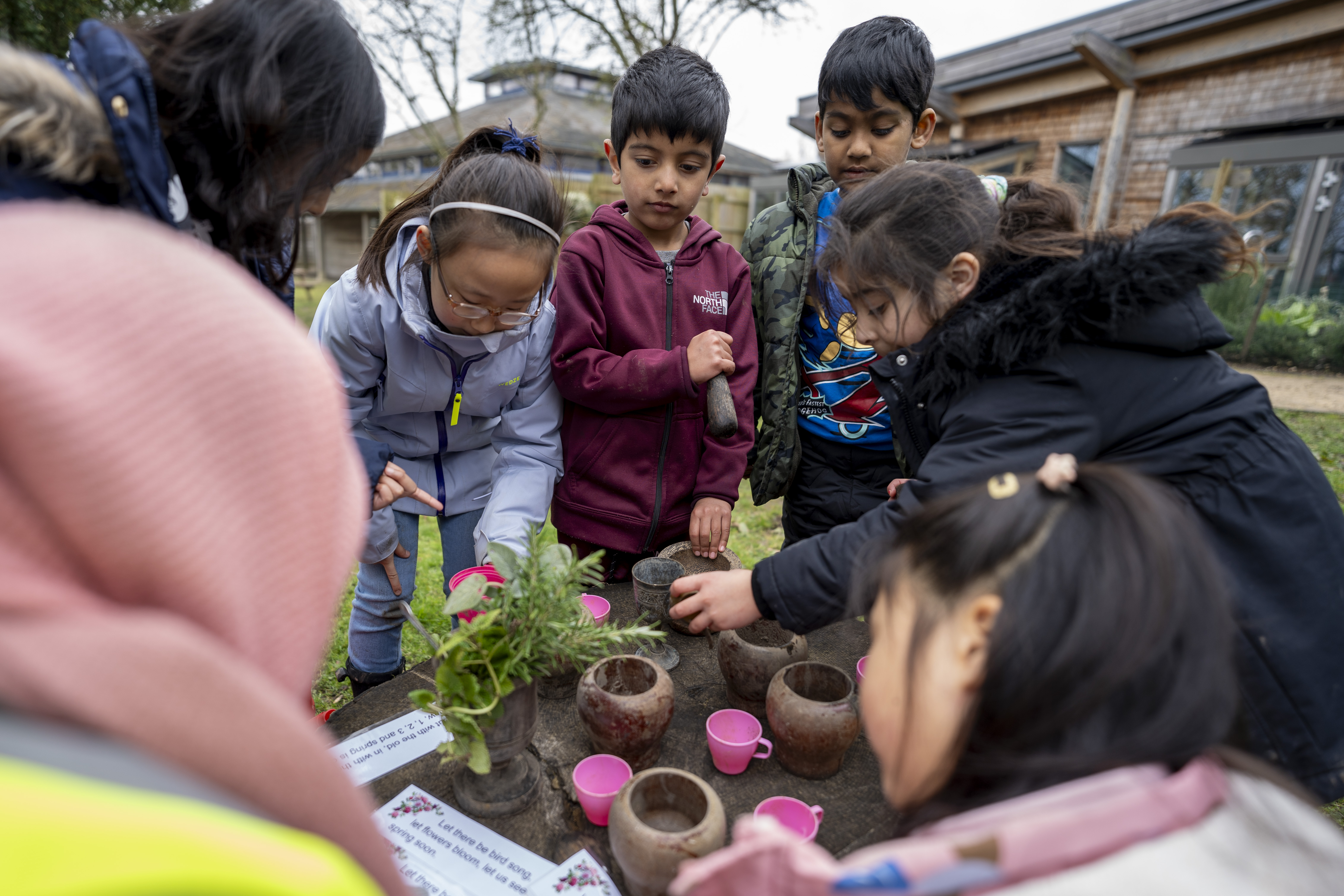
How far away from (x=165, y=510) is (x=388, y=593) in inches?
64.6

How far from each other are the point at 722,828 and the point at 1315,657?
3.68ft

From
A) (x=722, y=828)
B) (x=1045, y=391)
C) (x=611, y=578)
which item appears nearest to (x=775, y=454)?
(x=611, y=578)

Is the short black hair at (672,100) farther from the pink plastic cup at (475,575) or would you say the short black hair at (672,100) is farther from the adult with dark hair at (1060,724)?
the adult with dark hair at (1060,724)

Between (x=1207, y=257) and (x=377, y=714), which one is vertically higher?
(x=1207, y=257)

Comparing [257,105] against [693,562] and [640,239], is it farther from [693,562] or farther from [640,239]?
[693,562]

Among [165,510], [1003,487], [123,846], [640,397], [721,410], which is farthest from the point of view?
[640,397]

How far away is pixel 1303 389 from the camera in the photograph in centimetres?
741

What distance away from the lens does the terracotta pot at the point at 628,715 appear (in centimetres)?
Result: 122

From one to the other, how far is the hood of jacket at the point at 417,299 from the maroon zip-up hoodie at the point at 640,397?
29 cm

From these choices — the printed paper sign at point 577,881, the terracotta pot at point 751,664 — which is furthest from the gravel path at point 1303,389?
the printed paper sign at point 577,881

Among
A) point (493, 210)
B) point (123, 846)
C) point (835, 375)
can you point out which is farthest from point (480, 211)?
point (123, 846)

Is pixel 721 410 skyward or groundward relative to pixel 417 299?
groundward

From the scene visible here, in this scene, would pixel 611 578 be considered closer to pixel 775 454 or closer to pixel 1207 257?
pixel 775 454

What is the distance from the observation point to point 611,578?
2238 millimetres
